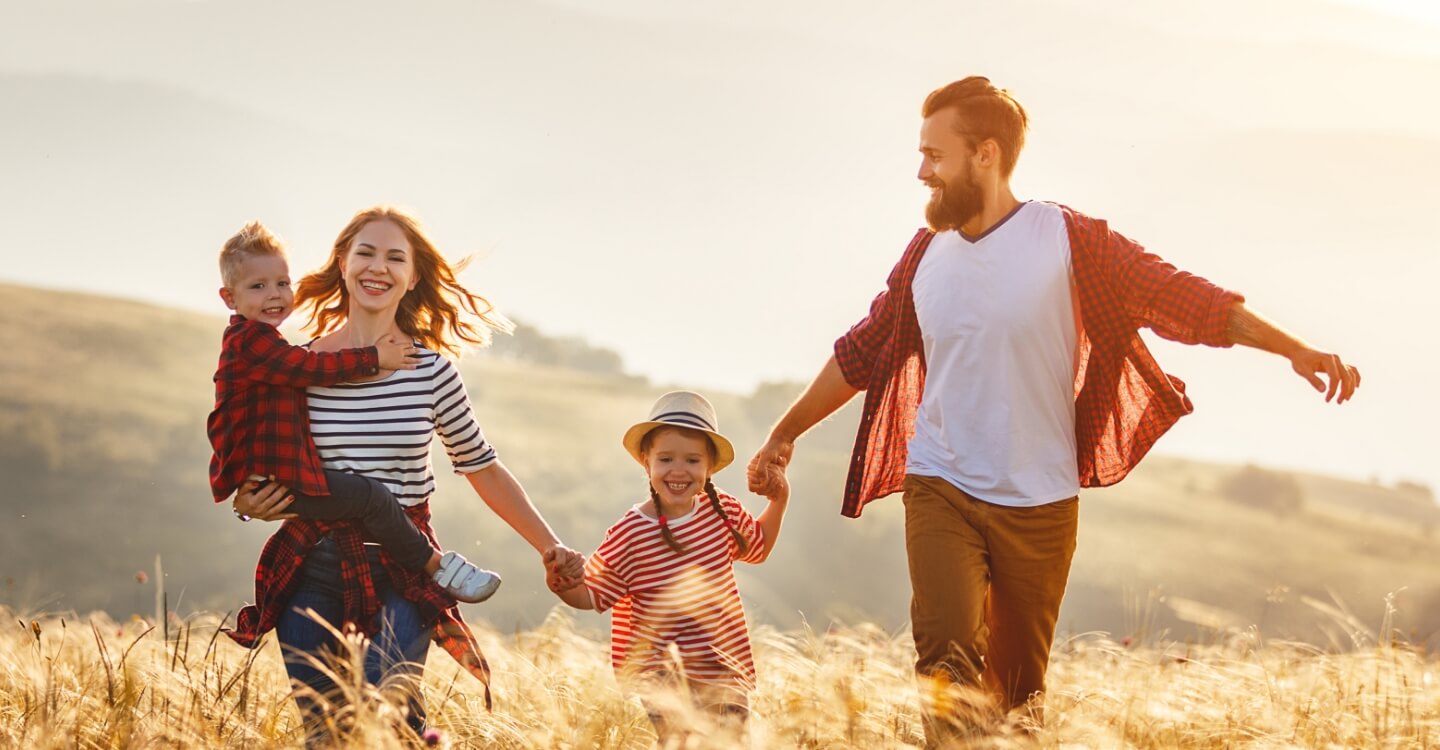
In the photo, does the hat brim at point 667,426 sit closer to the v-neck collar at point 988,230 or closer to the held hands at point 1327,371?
the v-neck collar at point 988,230

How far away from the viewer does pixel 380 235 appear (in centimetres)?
480

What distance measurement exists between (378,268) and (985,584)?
8.05 ft

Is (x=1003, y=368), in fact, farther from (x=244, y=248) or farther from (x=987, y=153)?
(x=244, y=248)

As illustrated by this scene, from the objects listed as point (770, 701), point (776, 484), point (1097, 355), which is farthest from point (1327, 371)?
point (770, 701)

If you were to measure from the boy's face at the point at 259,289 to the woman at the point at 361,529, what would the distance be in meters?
0.23

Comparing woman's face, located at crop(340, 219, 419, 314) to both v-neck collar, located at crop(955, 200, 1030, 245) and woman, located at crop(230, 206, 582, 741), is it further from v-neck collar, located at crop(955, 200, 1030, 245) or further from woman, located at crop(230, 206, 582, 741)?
v-neck collar, located at crop(955, 200, 1030, 245)

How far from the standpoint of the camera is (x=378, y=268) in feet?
15.4

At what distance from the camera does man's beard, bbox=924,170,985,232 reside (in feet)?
17.4

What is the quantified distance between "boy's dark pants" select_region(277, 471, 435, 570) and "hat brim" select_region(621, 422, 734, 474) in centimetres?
102

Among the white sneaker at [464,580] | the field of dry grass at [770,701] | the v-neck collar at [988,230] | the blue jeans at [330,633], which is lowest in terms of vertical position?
the field of dry grass at [770,701]

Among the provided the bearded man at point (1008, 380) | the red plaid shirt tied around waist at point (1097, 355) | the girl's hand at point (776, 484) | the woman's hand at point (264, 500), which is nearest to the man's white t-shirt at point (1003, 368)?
the bearded man at point (1008, 380)

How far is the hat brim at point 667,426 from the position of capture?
5160 millimetres

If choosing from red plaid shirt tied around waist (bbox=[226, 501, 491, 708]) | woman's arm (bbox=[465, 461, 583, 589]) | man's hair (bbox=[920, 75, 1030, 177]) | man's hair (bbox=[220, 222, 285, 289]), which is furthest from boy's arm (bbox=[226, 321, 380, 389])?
man's hair (bbox=[920, 75, 1030, 177])

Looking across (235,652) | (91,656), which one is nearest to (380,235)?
(91,656)
